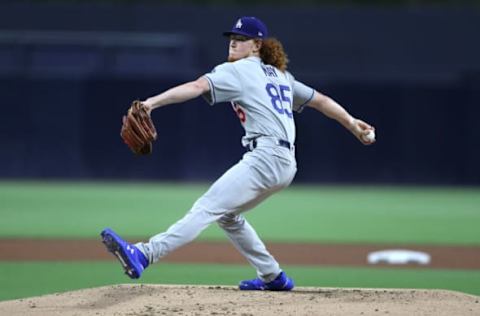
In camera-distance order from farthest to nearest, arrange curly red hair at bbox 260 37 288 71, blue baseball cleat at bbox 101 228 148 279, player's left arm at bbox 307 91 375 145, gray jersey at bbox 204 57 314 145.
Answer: player's left arm at bbox 307 91 375 145 < curly red hair at bbox 260 37 288 71 < gray jersey at bbox 204 57 314 145 < blue baseball cleat at bbox 101 228 148 279

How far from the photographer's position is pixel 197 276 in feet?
25.8

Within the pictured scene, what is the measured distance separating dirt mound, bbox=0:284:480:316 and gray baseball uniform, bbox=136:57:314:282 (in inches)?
12.8

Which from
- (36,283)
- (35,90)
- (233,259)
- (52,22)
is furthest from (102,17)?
(36,283)

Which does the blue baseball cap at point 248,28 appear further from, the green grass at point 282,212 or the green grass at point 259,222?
the green grass at point 282,212

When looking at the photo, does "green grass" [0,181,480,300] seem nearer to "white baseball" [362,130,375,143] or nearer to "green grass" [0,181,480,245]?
"green grass" [0,181,480,245]

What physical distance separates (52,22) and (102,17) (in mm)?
971

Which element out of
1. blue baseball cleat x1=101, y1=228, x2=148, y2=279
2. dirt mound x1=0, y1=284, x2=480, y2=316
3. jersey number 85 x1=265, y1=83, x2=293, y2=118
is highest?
jersey number 85 x1=265, y1=83, x2=293, y2=118

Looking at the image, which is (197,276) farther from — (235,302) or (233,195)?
(233,195)

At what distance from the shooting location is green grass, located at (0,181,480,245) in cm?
1127

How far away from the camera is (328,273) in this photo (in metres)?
8.19

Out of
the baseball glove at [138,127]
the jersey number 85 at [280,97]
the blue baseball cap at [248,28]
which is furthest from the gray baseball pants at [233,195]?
the blue baseball cap at [248,28]

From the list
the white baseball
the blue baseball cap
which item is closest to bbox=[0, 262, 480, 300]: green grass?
the white baseball

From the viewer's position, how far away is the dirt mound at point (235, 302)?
5609mm

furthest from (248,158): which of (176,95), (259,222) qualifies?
(259,222)
